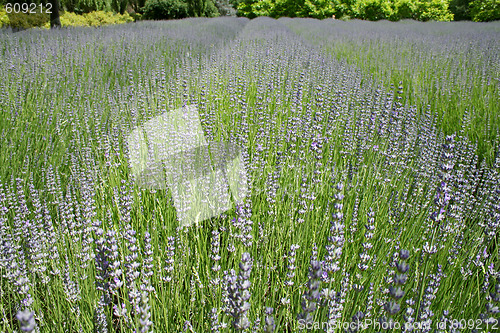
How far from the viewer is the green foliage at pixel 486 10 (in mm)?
21503

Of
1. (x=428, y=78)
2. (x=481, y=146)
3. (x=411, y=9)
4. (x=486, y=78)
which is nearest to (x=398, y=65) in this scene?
(x=428, y=78)

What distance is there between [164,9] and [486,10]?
2251 cm

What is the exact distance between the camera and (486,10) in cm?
2230

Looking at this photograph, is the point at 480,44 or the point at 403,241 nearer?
the point at 403,241

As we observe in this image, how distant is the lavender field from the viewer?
1220 millimetres

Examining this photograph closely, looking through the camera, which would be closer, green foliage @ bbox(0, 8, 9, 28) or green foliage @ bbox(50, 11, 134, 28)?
green foliage @ bbox(0, 8, 9, 28)

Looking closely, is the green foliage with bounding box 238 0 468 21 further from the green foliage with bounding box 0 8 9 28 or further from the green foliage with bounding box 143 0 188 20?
the green foliage with bounding box 0 8 9 28

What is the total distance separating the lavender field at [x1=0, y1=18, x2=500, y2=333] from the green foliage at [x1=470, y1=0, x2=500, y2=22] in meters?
19.8

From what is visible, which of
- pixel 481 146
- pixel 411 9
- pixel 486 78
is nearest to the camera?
pixel 481 146

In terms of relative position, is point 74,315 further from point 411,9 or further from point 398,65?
point 411,9

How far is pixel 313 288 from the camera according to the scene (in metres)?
0.81

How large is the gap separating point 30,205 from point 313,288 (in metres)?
2.13

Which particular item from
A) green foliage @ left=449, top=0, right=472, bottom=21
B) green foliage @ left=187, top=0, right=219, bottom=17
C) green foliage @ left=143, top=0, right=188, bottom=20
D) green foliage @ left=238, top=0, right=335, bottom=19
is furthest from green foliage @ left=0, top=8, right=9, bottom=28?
green foliage @ left=449, top=0, right=472, bottom=21

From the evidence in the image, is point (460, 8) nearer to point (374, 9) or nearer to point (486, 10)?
point (486, 10)
